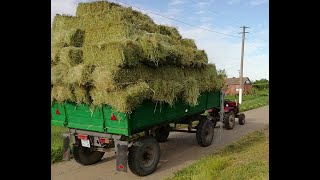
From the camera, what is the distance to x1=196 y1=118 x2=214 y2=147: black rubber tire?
32.9ft

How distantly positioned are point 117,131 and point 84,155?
165 centimetres

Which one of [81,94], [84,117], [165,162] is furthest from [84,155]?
[165,162]

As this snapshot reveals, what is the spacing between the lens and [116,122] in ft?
22.3

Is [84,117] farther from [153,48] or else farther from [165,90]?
[153,48]

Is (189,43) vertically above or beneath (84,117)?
above

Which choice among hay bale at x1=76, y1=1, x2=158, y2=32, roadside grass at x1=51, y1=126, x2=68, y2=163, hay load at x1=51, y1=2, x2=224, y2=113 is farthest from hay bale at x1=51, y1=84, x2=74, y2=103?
hay bale at x1=76, y1=1, x2=158, y2=32

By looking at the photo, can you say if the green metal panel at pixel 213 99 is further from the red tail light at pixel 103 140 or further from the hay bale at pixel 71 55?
the hay bale at pixel 71 55
